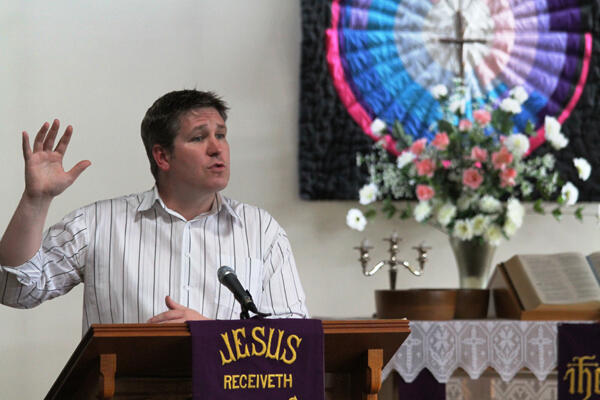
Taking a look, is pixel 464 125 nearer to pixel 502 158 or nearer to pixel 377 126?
pixel 502 158

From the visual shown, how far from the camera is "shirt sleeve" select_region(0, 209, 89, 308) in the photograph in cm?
220

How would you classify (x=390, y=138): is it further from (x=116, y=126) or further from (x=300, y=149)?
(x=116, y=126)

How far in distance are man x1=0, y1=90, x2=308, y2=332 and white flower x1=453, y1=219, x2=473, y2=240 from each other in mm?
938

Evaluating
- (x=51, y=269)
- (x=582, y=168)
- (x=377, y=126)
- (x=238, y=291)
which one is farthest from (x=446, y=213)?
(x=238, y=291)

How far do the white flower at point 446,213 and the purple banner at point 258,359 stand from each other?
61.6 inches

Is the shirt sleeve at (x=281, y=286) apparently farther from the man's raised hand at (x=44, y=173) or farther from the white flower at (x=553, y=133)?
the white flower at (x=553, y=133)

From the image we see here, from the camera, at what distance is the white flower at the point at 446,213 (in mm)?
3273

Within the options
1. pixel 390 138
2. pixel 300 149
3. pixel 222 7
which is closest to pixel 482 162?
pixel 390 138

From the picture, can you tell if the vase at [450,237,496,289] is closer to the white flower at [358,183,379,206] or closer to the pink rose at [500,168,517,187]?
the pink rose at [500,168,517,187]

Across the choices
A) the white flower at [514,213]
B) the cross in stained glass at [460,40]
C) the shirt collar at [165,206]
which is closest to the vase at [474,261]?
the white flower at [514,213]

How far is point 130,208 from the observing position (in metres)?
2.52

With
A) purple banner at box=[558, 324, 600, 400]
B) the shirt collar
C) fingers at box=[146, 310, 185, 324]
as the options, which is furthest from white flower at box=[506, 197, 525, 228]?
fingers at box=[146, 310, 185, 324]

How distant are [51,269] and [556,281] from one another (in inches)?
71.9

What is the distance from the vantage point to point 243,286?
8.00 feet
